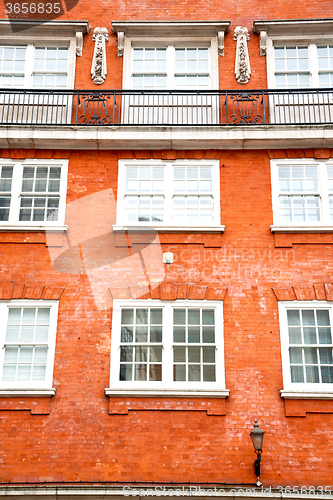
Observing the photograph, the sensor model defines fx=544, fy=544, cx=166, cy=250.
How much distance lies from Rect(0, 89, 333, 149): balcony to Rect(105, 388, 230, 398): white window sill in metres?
5.82

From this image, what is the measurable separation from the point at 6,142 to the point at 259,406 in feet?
28.0

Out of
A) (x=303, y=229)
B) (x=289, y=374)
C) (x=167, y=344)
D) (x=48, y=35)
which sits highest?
(x=48, y=35)

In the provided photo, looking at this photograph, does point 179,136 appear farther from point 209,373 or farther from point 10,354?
point 10,354

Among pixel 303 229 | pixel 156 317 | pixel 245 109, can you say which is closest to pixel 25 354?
pixel 156 317

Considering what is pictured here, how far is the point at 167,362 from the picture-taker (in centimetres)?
1170

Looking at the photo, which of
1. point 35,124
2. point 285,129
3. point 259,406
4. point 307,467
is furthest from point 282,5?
point 307,467

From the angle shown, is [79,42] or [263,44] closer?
[263,44]

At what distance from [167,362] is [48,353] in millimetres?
2585

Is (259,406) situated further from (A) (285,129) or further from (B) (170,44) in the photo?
(B) (170,44)

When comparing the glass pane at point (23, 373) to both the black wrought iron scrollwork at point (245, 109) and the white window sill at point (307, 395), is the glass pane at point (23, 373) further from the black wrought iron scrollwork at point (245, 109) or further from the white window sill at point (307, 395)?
the black wrought iron scrollwork at point (245, 109)

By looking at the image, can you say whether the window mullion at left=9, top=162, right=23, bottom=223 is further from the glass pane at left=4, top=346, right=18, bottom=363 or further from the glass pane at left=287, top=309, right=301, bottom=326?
the glass pane at left=287, top=309, right=301, bottom=326

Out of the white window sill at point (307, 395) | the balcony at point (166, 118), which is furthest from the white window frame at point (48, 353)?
the white window sill at point (307, 395)

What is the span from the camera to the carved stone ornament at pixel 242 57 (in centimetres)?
1434

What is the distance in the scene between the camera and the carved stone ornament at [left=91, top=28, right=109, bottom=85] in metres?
→ 14.5
